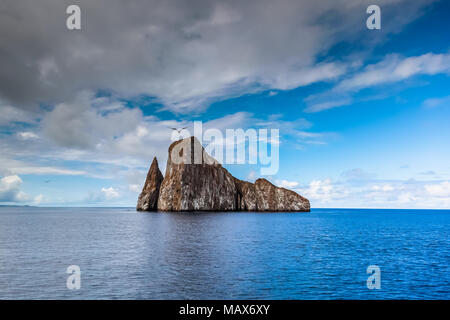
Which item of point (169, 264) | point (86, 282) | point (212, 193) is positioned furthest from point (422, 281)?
point (212, 193)

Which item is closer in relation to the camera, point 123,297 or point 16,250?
point 123,297

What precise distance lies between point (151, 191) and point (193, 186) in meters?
34.8

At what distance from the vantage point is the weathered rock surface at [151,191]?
188 meters

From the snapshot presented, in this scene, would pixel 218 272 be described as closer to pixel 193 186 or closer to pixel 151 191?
pixel 193 186

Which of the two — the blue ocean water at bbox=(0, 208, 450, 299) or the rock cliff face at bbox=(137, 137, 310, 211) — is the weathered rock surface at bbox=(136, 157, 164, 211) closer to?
the rock cliff face at bbox=(137, 137, 310, 211)

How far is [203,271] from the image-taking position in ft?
89.2

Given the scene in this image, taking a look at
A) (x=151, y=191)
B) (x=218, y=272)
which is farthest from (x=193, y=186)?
(x=218, y=272)

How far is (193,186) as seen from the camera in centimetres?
17100

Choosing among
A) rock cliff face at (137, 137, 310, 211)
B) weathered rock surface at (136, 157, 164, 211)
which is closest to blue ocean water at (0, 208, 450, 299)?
rock cliff face at (137, 137, 310, 211)

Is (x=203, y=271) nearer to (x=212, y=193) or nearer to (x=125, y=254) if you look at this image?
(x=125, y=254)

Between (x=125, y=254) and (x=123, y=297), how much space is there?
1707 cm

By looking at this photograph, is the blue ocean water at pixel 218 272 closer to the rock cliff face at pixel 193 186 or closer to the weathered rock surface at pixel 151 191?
the rock cliff face at pixel 193 186

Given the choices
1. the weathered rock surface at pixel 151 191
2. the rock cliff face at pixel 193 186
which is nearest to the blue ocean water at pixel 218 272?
the rock cliff face at pixel 193 186

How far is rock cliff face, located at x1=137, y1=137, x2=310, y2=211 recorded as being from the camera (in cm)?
16870
